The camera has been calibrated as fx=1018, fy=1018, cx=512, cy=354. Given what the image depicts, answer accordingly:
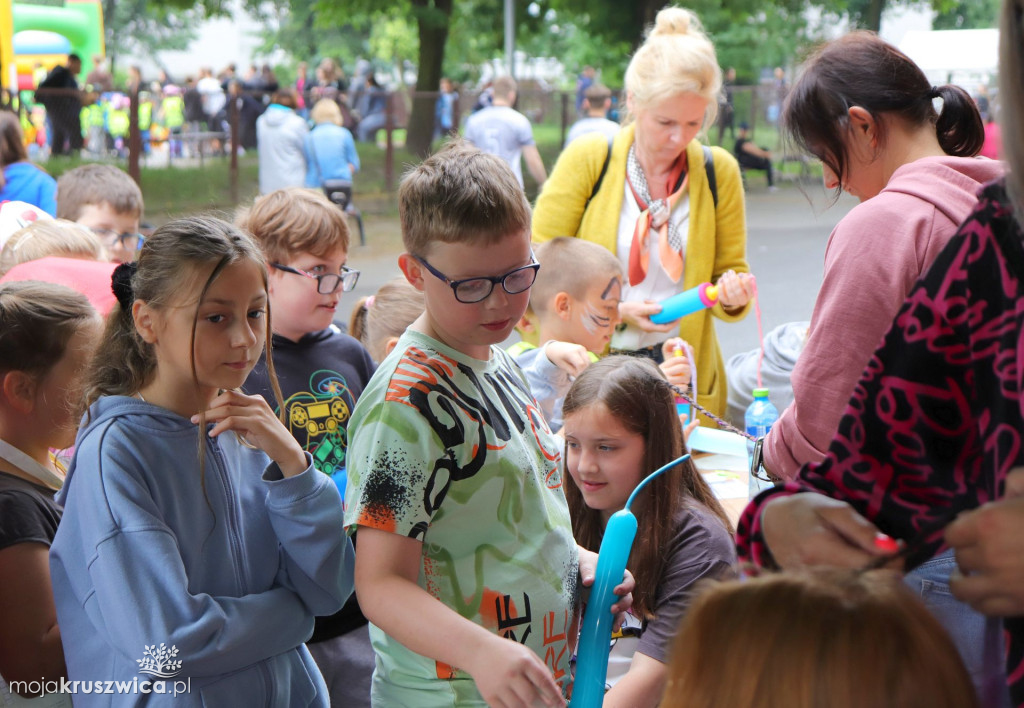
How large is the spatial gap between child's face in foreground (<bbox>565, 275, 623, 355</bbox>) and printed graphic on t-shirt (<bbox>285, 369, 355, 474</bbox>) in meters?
0.81

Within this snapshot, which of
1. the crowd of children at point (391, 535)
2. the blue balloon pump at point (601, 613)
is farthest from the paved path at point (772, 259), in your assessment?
the blue balloon pump at point (601, 613)

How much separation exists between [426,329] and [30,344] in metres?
0.98

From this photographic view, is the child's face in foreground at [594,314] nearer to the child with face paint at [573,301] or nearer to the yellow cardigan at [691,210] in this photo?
the child with face paint at [573,301]

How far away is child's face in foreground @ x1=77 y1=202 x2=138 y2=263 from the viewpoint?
3693mm

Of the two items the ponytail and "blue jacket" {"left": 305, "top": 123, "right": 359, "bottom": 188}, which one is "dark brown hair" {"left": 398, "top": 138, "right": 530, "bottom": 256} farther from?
"blue jacket" {"left": 305, "top": 123, "right": 359, "bottom": 188}

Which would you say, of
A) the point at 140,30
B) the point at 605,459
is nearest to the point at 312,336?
the point at 605,459

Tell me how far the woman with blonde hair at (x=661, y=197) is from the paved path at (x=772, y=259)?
288 centimetres

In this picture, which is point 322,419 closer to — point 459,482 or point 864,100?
point 459,482

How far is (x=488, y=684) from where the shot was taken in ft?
4.13

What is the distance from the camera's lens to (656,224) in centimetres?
342

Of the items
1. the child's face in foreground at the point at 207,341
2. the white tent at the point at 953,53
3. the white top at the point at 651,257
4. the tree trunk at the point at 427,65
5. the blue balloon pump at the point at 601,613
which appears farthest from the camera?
the white tent at the point at 953,53

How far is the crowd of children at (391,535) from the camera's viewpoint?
98 cm

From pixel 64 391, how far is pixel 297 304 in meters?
0.61

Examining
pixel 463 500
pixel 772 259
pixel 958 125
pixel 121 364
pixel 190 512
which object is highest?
pixel 958 125
